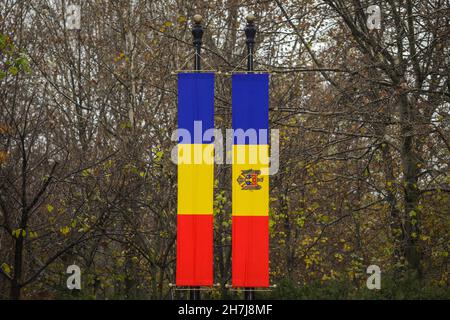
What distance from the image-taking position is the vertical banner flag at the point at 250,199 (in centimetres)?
842

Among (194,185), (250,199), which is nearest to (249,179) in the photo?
(250,199)

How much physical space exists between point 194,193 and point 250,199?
0.66 metres

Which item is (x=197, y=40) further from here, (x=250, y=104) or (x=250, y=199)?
(x=250, y=199)

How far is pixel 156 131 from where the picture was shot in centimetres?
1154

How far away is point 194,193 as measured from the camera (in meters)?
8.49

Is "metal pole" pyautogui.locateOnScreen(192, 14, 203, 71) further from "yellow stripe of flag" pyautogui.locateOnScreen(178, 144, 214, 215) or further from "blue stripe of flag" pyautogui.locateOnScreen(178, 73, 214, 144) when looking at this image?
"yellow stripe of flag" pyautogui.locateOnScreen(178, 144, 214, 215)

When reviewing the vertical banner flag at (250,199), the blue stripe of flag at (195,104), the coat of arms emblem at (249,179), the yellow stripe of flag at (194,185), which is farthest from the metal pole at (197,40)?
the coat of arms emblem at (249,179)

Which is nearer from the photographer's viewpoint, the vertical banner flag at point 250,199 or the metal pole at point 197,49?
the vertical banner flag at point 250,199

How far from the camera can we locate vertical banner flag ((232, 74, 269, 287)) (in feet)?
27.6

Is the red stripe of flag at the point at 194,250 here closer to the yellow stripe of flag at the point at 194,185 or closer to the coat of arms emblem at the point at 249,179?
the yellow stripe of flag at the point at 194,185

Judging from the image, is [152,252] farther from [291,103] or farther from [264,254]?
[291,103]

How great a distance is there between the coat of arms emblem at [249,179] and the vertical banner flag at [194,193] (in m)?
0.37

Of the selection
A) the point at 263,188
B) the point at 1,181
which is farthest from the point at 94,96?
the point at 263,188

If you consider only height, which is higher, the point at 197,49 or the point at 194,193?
the point at 197,49
